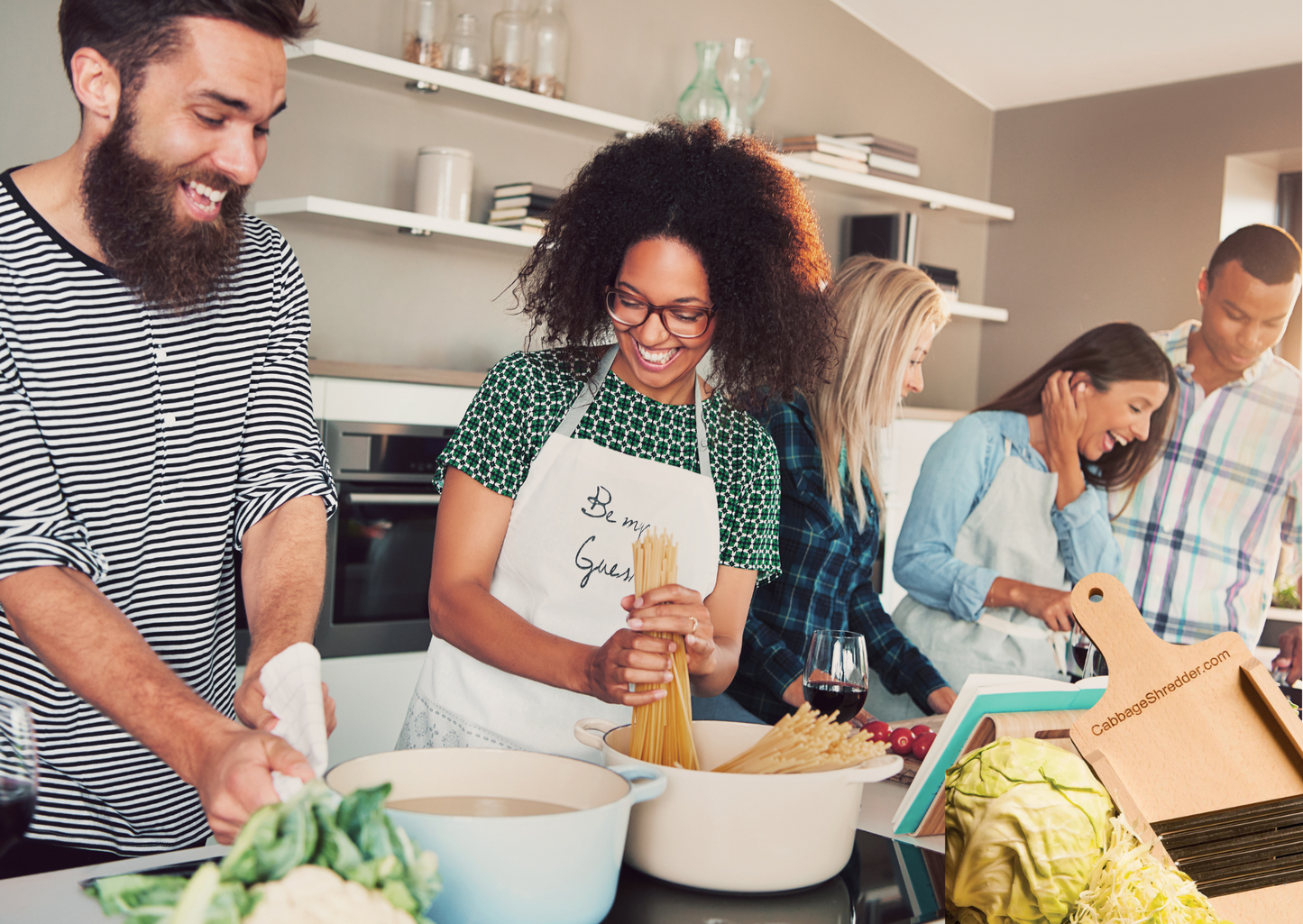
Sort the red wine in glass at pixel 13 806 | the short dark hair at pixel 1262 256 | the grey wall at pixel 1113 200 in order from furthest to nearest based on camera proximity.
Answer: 1. the grey wall at pixel 1113 200
2. the short dark hair at pixel 1262 256
3. the red wine in glass at pixel 13 806

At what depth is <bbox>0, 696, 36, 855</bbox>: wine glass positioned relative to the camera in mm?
652

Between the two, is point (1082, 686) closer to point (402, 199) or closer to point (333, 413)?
point (333, 413)

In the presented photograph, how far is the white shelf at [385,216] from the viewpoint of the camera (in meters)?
3.06

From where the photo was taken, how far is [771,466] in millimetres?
1594

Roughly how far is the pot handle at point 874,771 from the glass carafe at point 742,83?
334cm

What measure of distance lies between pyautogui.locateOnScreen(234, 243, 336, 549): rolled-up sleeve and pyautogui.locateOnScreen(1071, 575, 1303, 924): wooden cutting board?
0.79m

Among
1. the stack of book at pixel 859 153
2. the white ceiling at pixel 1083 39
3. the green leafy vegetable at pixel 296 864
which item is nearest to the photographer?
the green leafy vegetable at pixel 296 864

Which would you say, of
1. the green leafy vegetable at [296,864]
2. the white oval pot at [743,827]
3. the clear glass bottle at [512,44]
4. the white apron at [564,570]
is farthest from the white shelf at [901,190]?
the green leafy vegetable at [296,864]

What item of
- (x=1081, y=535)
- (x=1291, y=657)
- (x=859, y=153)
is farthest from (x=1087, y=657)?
(x=859, y=153)

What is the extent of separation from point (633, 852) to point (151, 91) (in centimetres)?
81

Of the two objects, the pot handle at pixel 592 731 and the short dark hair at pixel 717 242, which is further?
the short dark hair at pixel 717 242

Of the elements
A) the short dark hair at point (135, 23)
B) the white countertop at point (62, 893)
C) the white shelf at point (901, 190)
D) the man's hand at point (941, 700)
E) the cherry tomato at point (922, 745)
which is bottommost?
the man's hand at point (941, 700)

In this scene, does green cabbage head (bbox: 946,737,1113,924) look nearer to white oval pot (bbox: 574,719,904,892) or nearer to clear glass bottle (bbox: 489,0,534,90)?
white oval pot (bbox: 574,719,904,892)

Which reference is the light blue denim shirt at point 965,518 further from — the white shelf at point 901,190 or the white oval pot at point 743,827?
the white shelf at point 901,190
